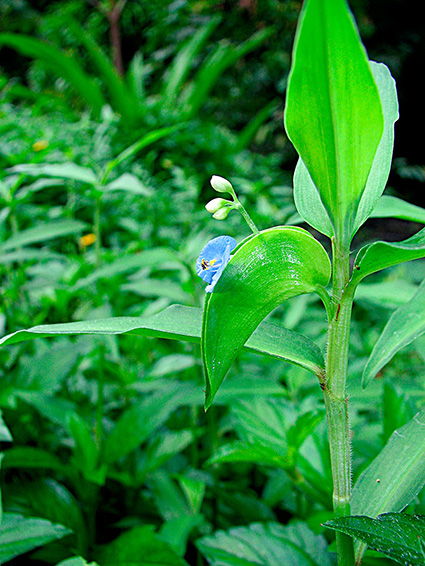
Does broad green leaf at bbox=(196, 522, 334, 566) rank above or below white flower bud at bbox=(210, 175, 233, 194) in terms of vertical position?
below

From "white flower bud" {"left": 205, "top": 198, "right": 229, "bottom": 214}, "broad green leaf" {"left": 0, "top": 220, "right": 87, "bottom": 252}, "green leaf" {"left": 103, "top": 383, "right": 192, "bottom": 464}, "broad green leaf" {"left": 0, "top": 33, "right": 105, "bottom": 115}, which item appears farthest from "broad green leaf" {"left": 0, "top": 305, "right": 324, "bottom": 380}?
"broad green leaf" {"left": 0, "top": 33, "right": 105, "bottom": 115}

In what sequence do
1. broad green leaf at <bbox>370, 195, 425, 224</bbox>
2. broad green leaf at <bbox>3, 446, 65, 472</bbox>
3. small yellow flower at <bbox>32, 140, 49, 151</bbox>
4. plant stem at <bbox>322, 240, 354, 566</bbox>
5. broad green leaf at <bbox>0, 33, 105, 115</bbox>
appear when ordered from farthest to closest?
1. broad green leaf at <bbox>0, 33, 105, 115</bbox>
2. small yellow flower at <bbox>32, 140, 49, 151</bbox>
3. broad green leaf at <bbox>3, 446, 65, 472</bbox>
4. broad green leaf at <bbox>370, 195, 425, 224</bbox>
5. plant stem at <bbox>322, 240, 354, 566</bbox>

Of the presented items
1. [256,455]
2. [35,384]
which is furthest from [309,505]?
[35,384]

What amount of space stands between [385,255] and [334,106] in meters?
0.14

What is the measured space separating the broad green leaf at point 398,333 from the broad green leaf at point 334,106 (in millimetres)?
140

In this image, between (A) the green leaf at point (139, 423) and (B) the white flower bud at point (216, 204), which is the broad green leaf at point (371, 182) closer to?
(B) the white flower bud at point (216, 204)

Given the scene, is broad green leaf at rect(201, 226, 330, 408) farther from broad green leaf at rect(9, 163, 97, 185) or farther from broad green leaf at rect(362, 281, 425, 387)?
broad green leaf at rect(9, 163, 97, 185)

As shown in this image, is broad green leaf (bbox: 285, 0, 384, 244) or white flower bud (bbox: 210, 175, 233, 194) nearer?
broad green leaf (bbox: 285, 0, 384, 244)

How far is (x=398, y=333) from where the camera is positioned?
19.2 inches

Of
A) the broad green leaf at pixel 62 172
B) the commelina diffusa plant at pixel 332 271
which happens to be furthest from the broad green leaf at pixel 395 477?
the broad green leaf at pixel 62 172

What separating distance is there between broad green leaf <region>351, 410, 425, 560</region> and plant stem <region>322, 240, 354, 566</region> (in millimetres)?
24

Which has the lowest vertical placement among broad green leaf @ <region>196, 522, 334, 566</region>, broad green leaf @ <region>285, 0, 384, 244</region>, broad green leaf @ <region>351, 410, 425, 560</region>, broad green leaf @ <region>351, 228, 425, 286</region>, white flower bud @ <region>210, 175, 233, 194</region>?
broad green leaf @ <region>196, 522, 334, 566</region>

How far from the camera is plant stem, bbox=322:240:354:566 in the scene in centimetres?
45

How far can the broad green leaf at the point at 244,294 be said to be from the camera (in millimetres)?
381
